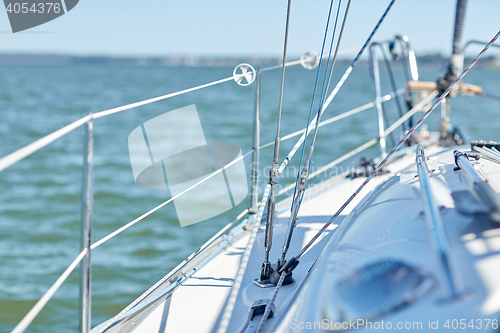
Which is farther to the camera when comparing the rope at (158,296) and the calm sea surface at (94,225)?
the calm sea surface at (94,225)

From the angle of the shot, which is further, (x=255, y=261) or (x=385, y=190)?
(x=255, y=261)

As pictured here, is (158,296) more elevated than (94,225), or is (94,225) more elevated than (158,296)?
(94,225)

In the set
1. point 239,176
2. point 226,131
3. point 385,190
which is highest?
point 226,131

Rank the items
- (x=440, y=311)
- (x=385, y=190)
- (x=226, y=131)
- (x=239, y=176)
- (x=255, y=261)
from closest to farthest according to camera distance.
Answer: (x=440, y=311), (x=385, y=190), (x=255, y=261), (x=239, y=176), (x=226, y=131)

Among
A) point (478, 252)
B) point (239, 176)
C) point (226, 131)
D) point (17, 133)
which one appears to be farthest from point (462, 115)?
point (478, 252)

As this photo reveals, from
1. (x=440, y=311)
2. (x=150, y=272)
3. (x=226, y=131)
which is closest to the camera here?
(x=440, y=311)

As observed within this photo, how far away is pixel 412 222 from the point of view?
110 cm

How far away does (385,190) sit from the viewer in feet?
4.54

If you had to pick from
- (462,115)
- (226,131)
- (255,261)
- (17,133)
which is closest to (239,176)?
(255,261)

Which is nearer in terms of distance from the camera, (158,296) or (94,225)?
(158,296)

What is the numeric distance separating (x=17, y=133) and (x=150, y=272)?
383 inches

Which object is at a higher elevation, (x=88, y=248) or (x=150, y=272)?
(x=88, y=248)

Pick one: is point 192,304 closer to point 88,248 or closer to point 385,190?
point 88,248

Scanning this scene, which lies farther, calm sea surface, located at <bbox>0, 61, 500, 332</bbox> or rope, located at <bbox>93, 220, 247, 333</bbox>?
calm sea surface, located at <bbox>0, 61, 500, 332</bbox>
